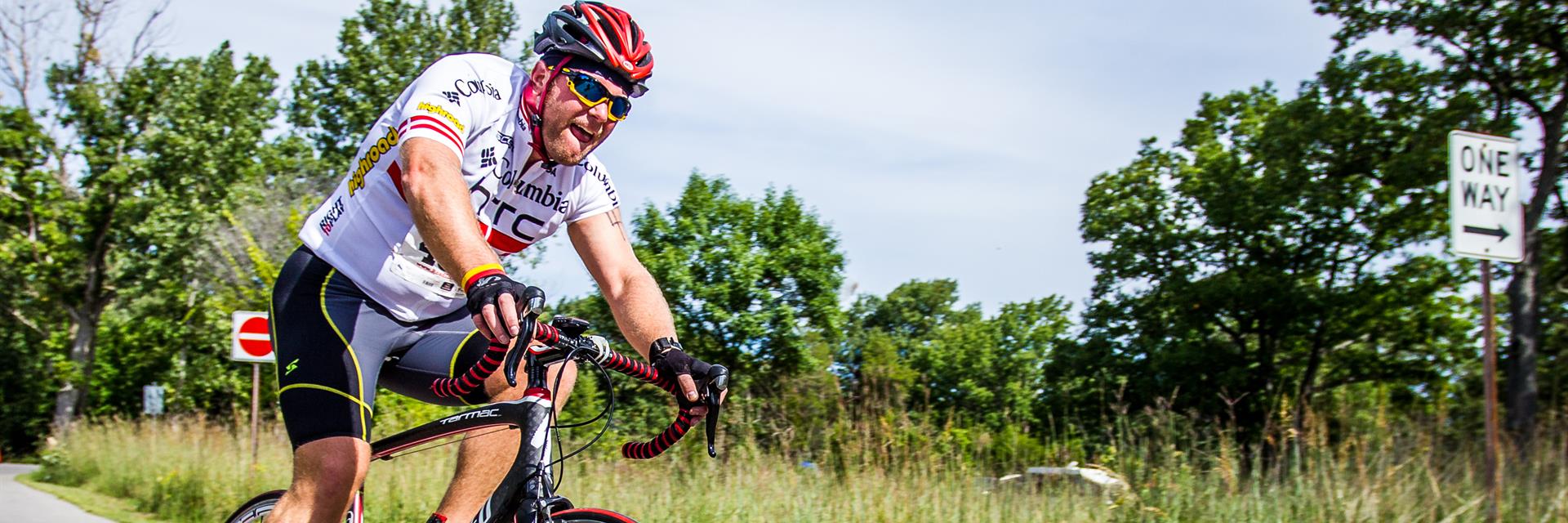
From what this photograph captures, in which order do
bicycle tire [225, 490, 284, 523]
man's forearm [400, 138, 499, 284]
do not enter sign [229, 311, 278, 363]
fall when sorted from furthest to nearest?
do not enter sign [229, 311, 278, 363], bicycle tire [225, 490, 284, 523], man's forearm [400, 138, 499, 284]

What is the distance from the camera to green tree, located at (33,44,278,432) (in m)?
36.8

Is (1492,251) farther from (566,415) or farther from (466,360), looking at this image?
(566,415)

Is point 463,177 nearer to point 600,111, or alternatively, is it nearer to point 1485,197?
point 600,111

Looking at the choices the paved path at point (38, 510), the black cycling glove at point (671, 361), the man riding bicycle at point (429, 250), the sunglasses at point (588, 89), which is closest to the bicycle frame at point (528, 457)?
the man riding bicycle at point (429, 250)

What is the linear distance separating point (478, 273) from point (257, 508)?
169cm

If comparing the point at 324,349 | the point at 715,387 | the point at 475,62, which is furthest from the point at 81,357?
the point at 715,387

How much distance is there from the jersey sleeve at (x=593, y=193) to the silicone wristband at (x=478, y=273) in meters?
0.81

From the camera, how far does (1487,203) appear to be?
20.4 feet

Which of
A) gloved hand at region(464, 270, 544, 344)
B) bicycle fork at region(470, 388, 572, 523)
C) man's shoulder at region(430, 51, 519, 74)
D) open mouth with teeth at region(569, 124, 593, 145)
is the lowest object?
bicycle fork at region(470, 388, 572, 523)

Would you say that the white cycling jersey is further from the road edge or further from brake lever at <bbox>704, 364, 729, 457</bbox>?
the road edge

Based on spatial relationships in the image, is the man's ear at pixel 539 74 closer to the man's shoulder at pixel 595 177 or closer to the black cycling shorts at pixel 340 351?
the man's shoulder at pixel 595 177

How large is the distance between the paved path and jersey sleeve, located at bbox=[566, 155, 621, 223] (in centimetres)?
724

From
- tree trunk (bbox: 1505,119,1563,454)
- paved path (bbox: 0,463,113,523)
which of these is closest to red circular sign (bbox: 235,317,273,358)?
paved path (bbox: 0,463,113,523)

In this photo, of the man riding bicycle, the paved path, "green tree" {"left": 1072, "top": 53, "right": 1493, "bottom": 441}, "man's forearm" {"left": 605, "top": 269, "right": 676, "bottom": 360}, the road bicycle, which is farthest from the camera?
"green tree" {"left": 1072, "top": 53, "right": 1493, "bottom": 441}
